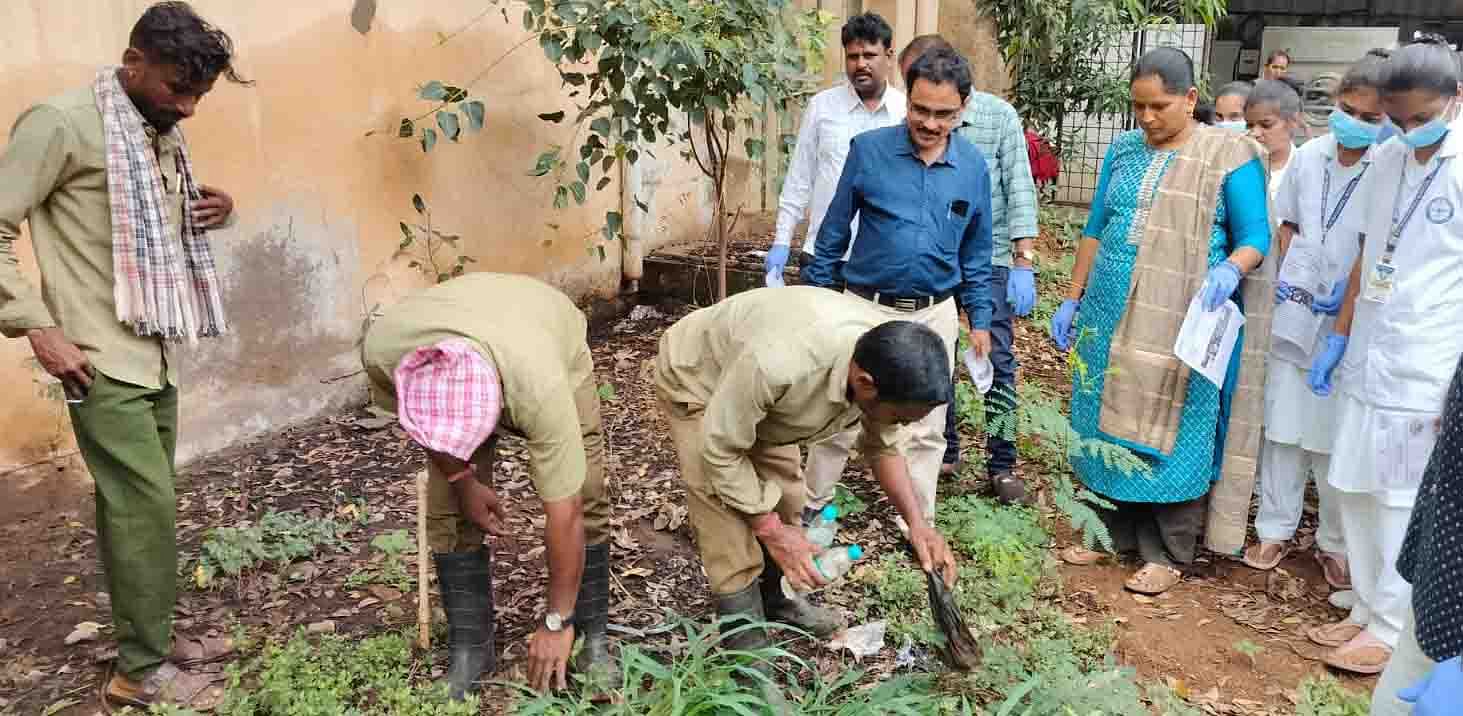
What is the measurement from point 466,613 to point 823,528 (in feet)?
4.71

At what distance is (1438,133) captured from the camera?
10.5ft

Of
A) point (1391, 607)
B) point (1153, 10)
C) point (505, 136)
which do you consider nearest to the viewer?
point (1391, 607)

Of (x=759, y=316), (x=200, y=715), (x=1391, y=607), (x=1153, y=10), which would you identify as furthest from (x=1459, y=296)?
(x=1153, y=10)

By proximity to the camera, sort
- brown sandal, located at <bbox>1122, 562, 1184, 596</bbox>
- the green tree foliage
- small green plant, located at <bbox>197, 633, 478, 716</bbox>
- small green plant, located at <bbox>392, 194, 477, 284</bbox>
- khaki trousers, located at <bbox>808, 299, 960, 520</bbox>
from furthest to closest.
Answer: the green tree foliage < small green plant, located at <bbox>392, 194, 477, 284</bbox> < brown sandal, located at <bbox>1122, 562, 1184, 596</bbox> < khaki trousers, located at <bbox>808, 299, 960, 520</bbox> < small green plant, located at <bbox>197, 633, 478, 716</bbox>

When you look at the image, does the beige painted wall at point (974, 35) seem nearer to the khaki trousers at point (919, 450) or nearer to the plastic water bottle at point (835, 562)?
the khaki trousers at point (919, 450)

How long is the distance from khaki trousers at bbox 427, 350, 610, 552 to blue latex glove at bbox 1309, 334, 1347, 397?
96.7 inches

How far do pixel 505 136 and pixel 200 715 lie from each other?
337 centimetres

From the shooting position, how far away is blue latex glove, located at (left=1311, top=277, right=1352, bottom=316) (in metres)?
3.85

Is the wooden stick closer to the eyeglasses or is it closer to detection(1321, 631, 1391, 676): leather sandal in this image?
the eyeglasses

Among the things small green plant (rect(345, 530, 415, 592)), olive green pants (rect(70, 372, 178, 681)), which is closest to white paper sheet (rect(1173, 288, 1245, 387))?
small green plant (rect(345, 530, 415, 592))

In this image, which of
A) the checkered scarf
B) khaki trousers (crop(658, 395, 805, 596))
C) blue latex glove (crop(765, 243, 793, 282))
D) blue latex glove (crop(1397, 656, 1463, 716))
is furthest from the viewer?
blue latex glove (crop(765, 243, 793, 282))

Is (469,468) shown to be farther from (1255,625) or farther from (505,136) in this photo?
(505,136)

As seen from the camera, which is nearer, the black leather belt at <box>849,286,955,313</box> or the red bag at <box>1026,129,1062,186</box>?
the black leather belt at <box>849,286,955,313</box>

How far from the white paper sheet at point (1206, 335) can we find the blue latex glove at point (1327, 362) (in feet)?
0.97
